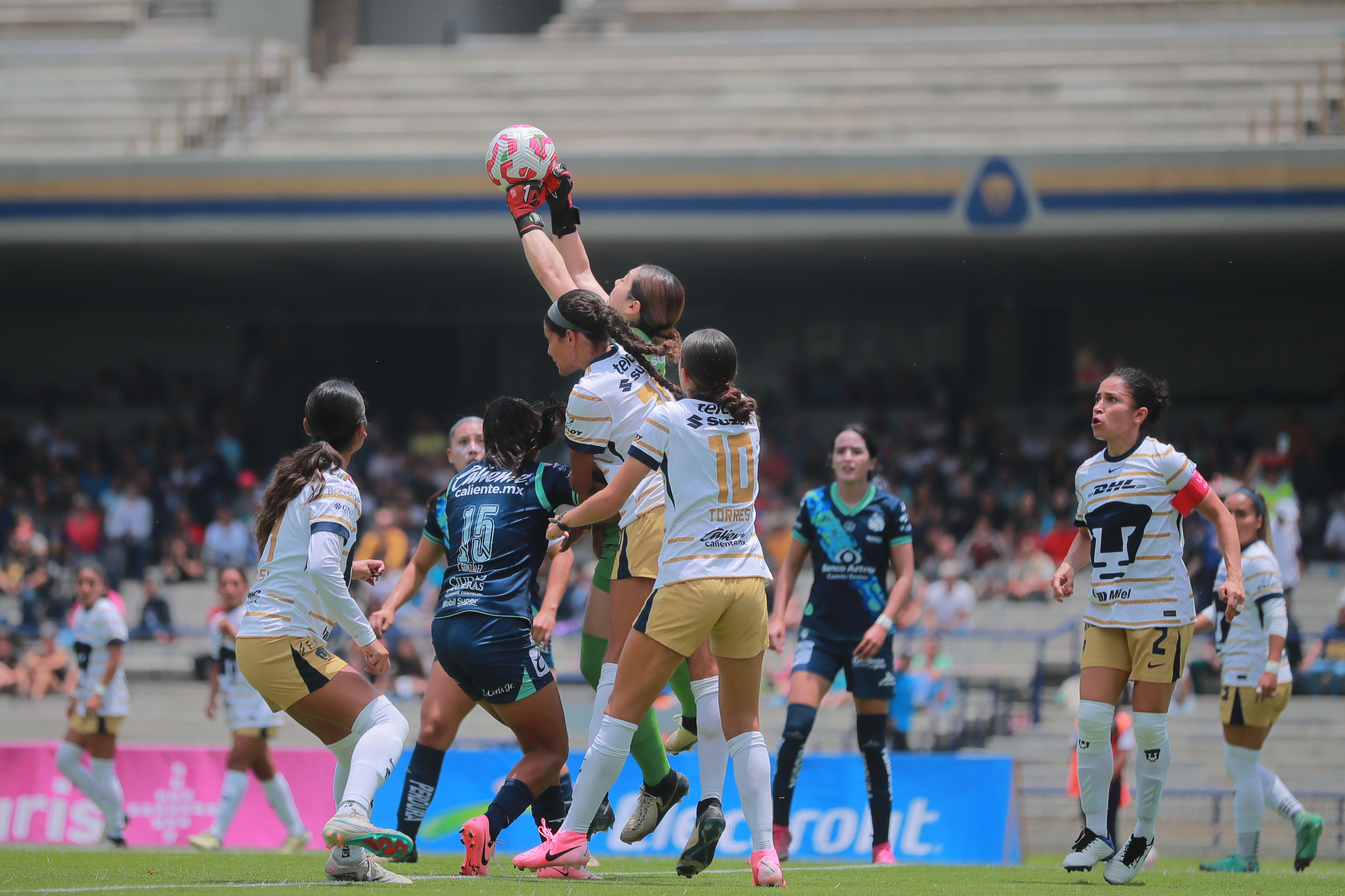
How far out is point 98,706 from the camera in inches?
427

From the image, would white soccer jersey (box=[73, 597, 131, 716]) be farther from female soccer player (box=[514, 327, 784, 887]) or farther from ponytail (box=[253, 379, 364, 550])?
female soccer player (box=[514, 327, 784, 887])

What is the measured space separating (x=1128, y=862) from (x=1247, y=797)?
232 cm

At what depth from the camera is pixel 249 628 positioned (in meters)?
5.57

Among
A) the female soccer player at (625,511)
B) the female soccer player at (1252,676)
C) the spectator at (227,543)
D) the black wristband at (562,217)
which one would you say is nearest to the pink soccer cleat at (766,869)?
the female soccer player at (625,511)

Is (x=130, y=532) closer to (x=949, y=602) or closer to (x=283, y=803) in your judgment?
(x=283, y=803)

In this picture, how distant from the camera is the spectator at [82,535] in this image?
1966 centimetres

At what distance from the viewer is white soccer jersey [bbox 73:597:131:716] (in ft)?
36.2

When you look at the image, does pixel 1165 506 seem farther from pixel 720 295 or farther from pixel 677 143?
pixel 720 295

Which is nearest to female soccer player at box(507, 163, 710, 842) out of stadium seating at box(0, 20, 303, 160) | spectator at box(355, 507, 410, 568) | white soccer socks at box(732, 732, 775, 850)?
white soccer socks at box(732, 732, 775, 850)

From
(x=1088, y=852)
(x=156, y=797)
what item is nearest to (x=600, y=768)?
(x=1088, y=852)

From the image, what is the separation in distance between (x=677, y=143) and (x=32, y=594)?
10.8 metres

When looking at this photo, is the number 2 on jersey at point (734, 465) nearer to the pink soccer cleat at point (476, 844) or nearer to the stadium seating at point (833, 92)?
the pink soccer cleat at point (476, 844)

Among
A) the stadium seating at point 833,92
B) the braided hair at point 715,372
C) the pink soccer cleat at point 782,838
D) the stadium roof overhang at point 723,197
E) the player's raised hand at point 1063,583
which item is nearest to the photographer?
the braided hair at point 715,372

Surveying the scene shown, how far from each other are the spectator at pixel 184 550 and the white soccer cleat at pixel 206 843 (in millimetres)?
8887
